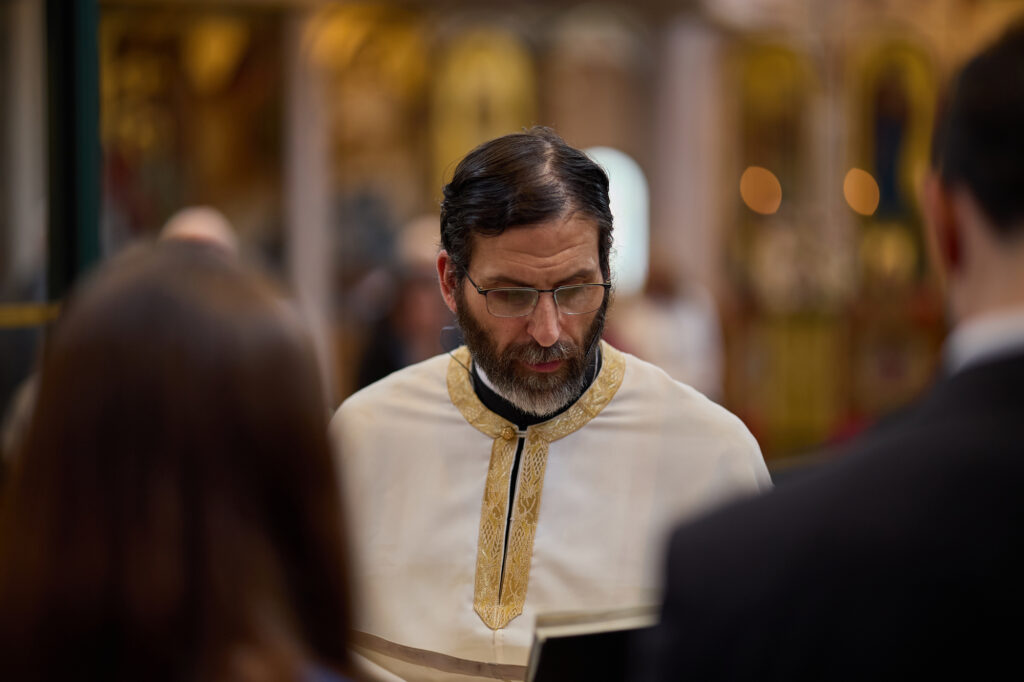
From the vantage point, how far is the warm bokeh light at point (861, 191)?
13039mm

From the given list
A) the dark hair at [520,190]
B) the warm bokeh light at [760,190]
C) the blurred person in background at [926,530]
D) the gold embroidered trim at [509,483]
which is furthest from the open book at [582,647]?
the warm bokeh light at [760,190]

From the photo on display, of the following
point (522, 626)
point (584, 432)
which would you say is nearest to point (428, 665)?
point (522, 626)

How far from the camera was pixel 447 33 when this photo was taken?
38.4 feet

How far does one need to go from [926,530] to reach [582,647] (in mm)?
868

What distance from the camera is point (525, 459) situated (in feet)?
9.98

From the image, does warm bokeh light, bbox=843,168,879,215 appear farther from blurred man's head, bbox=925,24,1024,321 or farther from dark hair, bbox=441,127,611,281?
blurred man's head, bbox=925,24,1024,321

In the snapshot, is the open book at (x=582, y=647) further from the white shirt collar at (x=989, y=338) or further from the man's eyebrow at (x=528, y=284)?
the man's eyebrow at (x=528, y=284)

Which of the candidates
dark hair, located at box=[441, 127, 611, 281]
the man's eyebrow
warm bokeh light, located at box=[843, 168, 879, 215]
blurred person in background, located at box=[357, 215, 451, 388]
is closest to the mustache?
the man's eyebrow

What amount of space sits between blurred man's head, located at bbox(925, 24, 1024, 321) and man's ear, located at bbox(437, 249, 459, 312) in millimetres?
1834

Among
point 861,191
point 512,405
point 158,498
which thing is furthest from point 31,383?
point 861,191

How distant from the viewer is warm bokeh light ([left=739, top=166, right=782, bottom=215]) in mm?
12758

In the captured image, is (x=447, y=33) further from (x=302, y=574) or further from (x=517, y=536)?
(x=302, y=574)

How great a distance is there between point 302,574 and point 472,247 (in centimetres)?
178

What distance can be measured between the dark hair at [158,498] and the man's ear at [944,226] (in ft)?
2.50
